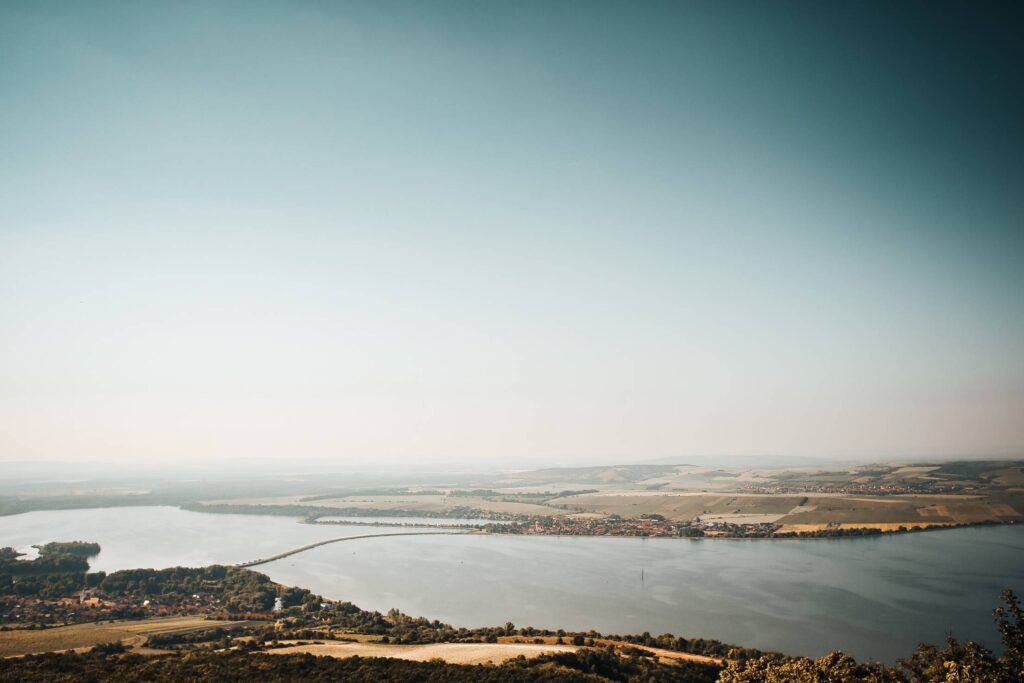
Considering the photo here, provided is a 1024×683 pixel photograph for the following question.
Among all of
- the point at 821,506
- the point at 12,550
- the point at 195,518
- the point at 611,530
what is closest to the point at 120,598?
the point at 12,550

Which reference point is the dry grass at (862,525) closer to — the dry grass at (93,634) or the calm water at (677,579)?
the calm water at (677,579)

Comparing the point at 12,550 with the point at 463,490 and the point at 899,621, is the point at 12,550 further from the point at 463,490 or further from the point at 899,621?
the point at 463,490

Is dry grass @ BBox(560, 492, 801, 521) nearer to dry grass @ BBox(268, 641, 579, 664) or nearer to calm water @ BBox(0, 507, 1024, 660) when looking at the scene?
calm water @ BBox(0, 507, 1024, 660)

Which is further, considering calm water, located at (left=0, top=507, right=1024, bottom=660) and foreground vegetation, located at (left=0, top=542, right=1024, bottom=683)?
calm water, located at (left=0, top=507, right=1024, bottom=660)

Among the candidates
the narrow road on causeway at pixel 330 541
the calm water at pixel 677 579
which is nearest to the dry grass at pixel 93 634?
the calm water at pixel 677 579

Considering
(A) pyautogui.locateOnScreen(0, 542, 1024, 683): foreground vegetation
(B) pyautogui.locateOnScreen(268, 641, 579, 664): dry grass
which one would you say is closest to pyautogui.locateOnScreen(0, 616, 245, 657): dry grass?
(A) pyautogui.locateOnScreen(0, 542, 1024, 683): foreground vegetation

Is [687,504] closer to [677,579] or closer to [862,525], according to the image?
[862,525]
